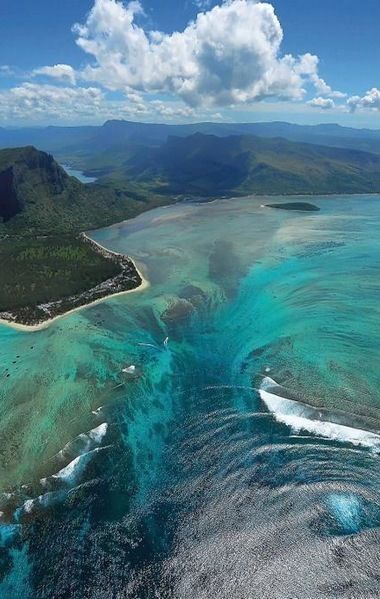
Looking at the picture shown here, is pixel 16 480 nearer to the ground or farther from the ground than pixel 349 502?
nearer to the ground

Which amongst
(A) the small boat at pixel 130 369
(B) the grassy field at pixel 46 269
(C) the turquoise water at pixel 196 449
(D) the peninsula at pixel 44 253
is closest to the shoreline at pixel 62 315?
(D) the peninsula at pixel 44 253

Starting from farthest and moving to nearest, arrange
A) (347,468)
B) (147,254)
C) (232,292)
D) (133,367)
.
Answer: (147,254)
(232,292)
(133,367)
(347,468)

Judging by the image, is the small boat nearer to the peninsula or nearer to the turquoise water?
the turquoise water

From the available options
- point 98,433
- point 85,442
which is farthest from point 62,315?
point 85,442

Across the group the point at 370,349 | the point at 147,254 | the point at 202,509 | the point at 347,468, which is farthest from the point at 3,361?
the point at 147,254

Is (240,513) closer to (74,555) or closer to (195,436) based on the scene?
(195,436)

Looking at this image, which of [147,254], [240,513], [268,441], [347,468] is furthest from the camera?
[147,254]

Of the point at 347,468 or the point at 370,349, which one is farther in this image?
the point at 370,349

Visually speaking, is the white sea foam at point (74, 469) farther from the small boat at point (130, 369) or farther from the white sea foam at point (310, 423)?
the white sea foam at point (310, 423)
